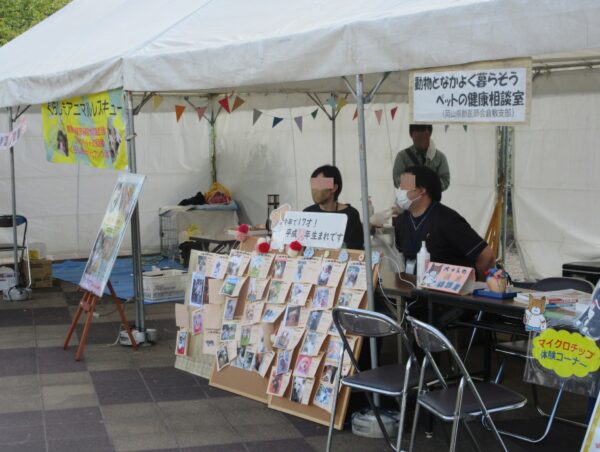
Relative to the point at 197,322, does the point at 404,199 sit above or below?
above

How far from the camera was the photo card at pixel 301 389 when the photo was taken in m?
5.23

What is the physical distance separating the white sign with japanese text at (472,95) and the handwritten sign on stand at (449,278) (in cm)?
92

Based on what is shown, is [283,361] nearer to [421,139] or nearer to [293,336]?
[293,336]

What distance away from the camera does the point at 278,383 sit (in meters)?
5.44

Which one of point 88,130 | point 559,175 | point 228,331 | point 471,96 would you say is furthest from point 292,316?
point 559,175

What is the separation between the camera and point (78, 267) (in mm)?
12023

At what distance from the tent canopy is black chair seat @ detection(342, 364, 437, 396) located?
153cm

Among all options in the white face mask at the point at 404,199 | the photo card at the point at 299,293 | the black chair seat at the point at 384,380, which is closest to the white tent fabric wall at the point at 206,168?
the white face mask at the point at 404,199

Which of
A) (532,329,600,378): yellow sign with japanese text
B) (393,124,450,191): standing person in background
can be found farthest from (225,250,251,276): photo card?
(393,124,450,191): standing person in background

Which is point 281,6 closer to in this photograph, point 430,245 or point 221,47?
point 221,47

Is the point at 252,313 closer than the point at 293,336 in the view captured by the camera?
No

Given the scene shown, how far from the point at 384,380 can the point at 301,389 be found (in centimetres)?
103

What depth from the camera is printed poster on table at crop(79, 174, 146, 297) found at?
658 centimetres

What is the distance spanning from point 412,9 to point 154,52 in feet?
8.43
